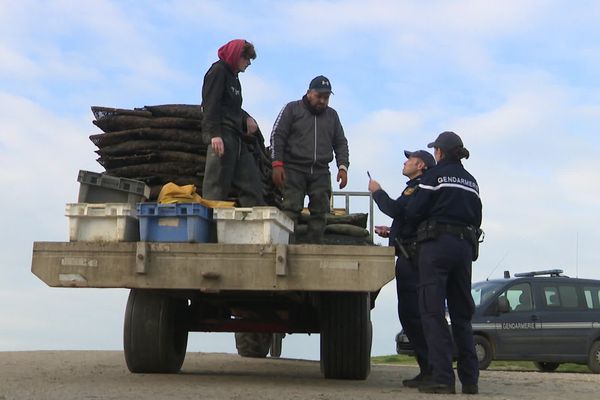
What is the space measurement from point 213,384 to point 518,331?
1117 centimetres

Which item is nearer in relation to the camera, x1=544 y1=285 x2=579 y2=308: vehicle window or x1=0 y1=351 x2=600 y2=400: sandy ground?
x1=0 y1=351 x2=600 y2=400: sandy ground

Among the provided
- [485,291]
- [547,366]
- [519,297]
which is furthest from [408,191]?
[547,366]

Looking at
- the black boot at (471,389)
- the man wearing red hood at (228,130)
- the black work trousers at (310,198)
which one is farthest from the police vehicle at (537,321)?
the man wearing red hood at (228,130)

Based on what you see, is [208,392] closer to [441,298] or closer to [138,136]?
[441,298]

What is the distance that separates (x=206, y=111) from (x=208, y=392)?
2.39 m

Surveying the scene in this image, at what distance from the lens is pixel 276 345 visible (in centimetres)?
1578

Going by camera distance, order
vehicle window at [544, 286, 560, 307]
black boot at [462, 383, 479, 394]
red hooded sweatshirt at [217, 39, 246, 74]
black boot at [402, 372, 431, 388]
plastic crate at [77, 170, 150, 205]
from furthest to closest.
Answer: vehicle window at [544, 286, 560, 307], black boot at [402, 372, 431, 388], red hooded sweatshirt at [217, 39, 246, 74], black boot at [462, 383, 479, 394], plastic crate at [77, 170, 150, 205]

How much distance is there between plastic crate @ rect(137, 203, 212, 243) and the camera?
7.92 metres

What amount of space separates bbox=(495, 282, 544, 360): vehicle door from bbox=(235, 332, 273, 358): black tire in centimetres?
548

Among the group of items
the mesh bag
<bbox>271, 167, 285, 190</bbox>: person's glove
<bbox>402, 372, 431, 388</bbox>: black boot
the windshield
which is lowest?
<bbox>402, 372, 431, 388</bbox>: black boot

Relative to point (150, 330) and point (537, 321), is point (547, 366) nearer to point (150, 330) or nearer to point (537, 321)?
point (537, 321)

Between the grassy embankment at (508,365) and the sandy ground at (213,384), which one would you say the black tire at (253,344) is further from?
the grassy embankment at (508,365)

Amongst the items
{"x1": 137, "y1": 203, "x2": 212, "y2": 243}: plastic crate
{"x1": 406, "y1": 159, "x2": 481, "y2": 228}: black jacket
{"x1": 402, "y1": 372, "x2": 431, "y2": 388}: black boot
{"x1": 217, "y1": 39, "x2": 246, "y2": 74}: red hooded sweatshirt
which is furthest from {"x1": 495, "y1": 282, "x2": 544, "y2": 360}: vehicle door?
{"x1": 137, "y1": 203, "x2": 212, "y2": 243}: plastic crate

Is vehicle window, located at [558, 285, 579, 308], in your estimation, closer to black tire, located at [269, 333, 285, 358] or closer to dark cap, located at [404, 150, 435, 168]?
black tire, located at [269, 333, 285, 358]
